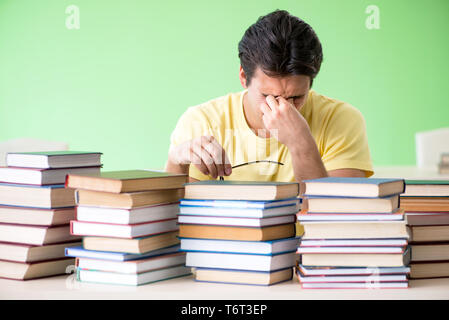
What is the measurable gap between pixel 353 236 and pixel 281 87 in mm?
756

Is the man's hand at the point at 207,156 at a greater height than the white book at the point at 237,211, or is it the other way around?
the man's hand at the point at 207,156

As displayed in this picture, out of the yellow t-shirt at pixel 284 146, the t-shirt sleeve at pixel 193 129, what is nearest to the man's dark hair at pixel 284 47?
the yellow t-shirt at pixel 284 146

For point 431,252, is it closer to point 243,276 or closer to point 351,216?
point 351,216

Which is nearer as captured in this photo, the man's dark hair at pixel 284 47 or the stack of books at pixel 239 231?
the stack of books at pixel 239 231

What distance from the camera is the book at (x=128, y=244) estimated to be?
4.09 feet

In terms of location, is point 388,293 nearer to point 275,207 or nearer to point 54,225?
point 275,207

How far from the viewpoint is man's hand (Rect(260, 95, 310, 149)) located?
179cm

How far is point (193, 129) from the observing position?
2.15m

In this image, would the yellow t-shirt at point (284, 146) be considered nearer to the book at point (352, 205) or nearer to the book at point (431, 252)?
the book at point (431, 252)

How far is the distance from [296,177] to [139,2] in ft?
14.8

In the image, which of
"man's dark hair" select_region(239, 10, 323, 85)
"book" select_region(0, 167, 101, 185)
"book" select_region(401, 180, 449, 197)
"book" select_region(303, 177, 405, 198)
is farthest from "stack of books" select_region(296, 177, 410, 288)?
"man's dark hair" select_region(239, 10, 323, 85)

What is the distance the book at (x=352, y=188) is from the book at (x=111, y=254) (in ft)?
1.08

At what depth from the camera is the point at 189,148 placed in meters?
1.66

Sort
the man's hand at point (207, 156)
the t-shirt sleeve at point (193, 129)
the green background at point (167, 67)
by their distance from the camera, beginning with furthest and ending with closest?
1. the green background at point (167, 67)
2. the t-shirt sleeve at point (193, 129)
3. the man's hand at point (207, 156)
